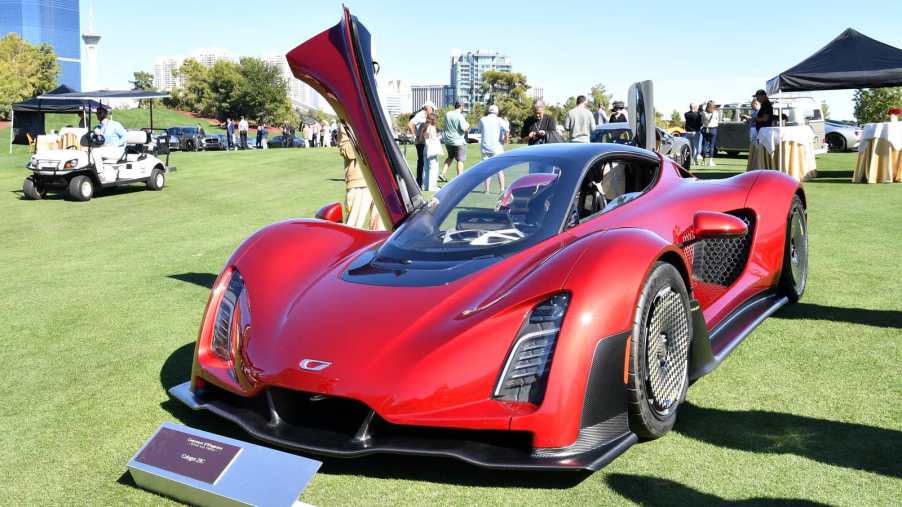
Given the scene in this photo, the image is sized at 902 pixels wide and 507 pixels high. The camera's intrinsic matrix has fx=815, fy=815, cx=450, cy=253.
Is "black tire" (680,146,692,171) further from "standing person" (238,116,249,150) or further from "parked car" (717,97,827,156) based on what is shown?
"standing person" (238,116,249,150)

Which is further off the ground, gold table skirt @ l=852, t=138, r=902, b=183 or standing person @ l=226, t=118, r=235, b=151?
standing person @ l=226, t=118, r=235, b=151

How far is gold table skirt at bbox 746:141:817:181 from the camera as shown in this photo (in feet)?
54.4

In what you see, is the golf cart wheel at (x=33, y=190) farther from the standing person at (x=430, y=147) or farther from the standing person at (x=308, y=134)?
the standing person at (x=308, y=134)

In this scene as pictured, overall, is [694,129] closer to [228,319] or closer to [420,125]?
[420,125]

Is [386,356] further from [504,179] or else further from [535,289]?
[504,179]

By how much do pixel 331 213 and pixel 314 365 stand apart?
2194 millimetres

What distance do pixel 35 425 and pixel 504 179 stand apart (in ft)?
9.26

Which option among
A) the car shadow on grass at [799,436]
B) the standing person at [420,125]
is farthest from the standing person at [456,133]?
the car shadow on grass at [799,436]

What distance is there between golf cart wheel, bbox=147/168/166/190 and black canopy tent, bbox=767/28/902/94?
13.7 m

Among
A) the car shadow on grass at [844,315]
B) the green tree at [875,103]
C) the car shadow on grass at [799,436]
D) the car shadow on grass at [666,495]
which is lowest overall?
the car shadow on grass at [666,495]

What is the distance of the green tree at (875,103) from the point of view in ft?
205

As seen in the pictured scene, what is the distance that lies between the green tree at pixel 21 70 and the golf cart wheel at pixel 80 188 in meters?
A: 44.9

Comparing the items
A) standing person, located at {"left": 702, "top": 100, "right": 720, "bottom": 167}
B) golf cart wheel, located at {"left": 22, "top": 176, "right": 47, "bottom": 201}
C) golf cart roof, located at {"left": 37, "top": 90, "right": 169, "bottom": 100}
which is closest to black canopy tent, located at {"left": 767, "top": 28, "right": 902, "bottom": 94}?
standing person, located at {"left": 702, "top": 100, "right": 720, "bottom": 167}

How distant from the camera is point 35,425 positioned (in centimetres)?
416
